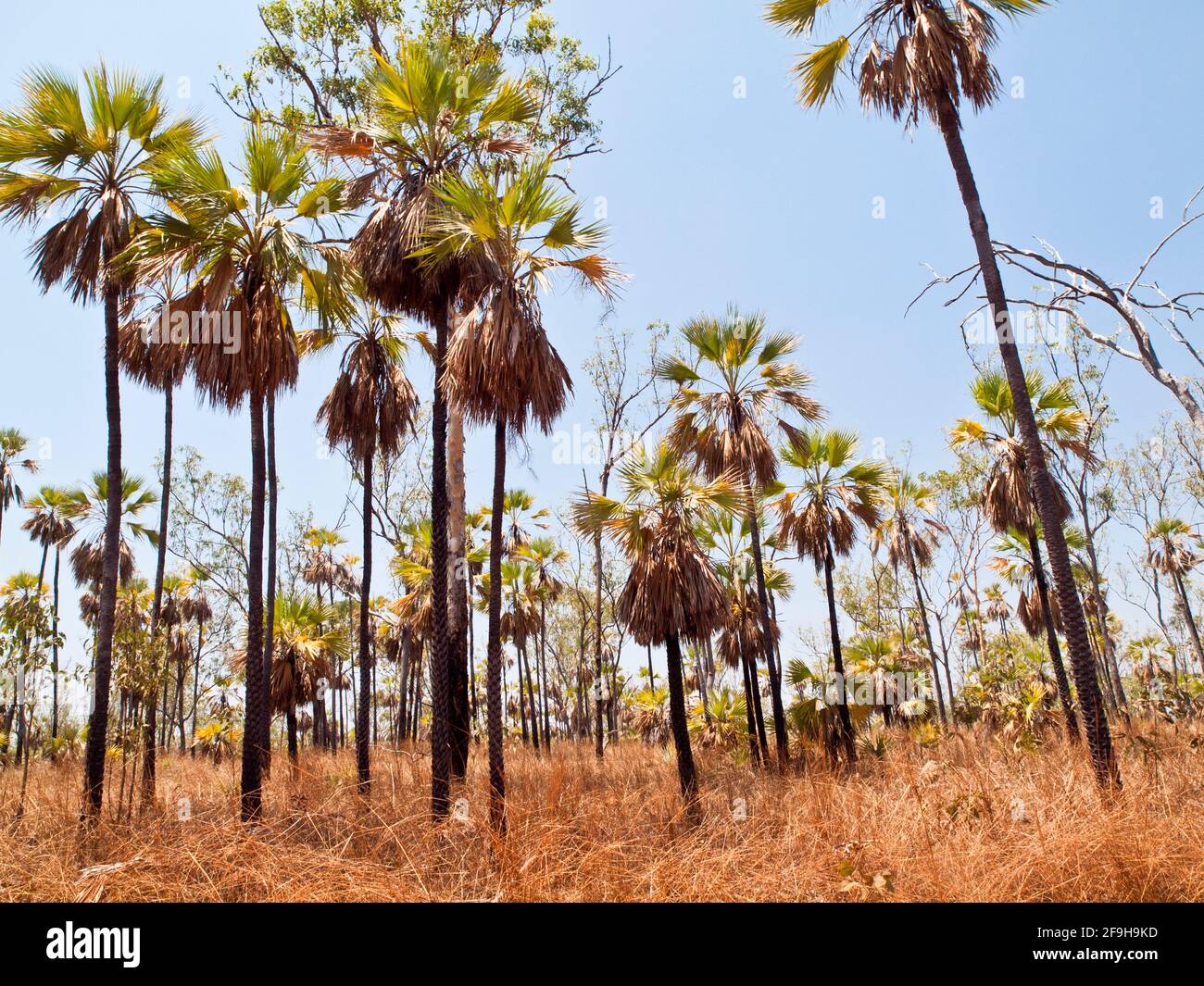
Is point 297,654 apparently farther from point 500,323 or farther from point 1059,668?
point 1059,668

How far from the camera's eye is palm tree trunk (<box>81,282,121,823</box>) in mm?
10000

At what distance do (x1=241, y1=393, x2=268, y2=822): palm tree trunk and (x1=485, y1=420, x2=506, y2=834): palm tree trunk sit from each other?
10.4 feet

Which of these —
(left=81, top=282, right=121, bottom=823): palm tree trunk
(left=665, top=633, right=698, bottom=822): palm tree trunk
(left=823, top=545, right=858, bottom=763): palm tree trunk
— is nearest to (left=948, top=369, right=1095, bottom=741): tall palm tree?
(left=823, top=545, right=858, bottom=763): palm tree trunk

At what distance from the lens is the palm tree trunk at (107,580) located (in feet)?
32.8

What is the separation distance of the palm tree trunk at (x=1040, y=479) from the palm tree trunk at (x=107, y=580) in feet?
41.9

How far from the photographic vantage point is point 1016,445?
1759cm

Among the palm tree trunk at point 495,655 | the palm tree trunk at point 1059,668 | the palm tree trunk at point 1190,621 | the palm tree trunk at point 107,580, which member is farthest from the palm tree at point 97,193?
the palm tree trunk at point 1190,621

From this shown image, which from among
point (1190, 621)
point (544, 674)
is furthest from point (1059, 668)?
point (544, 674)

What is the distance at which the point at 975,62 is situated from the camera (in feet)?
33.1

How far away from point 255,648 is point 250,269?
17.9 ft

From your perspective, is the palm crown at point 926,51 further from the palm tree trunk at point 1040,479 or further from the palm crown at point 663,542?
the palm crown at point 663,542
